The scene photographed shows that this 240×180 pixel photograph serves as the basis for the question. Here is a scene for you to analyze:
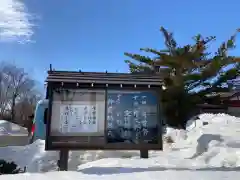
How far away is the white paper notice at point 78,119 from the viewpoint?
6797mm

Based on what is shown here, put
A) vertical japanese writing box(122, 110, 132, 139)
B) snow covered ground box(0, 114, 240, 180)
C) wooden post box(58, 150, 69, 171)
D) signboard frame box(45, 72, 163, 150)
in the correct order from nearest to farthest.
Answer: snow covered ground box(0, 114, 240, 180)
signboard frame box(45, 72, 163, 150)
wooden post box(58, 150, 69, 171)
vertical japanese writing box(122, 110, 132, 139)

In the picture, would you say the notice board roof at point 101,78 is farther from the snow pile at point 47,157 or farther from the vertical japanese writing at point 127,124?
the snow pile at point 47,157

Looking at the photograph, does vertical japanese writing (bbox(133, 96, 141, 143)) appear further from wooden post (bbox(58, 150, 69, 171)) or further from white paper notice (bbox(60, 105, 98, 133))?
wooden post (bbox(58, 150, 69, 171))

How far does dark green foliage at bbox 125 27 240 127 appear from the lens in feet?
67.7

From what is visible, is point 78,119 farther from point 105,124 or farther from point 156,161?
point 156,161

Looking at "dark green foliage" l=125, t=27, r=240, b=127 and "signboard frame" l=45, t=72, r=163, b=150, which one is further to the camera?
"dark green foliage" l=125, t=27, r=240, b=127

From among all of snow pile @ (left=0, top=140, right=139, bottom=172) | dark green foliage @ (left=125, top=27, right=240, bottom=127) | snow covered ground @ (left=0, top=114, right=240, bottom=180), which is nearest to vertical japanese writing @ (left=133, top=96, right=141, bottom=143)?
snow covered ground @ (left=0, top=114, right=240, bottom=180)

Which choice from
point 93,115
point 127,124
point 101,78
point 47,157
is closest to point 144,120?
point 127,124

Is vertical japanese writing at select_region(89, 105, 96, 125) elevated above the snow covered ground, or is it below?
above

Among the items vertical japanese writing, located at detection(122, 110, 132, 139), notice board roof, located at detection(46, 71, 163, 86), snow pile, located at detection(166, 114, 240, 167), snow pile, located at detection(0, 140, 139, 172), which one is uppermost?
notice board roof, located at detection(46, 71, 163, 86)

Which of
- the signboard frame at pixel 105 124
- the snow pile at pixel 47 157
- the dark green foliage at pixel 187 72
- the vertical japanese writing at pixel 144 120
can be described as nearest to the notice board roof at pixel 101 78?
the signboard frame at pixel 105 124

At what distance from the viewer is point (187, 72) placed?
A: 2208 centimetres

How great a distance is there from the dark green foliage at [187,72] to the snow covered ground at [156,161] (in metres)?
6.52

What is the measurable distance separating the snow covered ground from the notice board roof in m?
1.89
